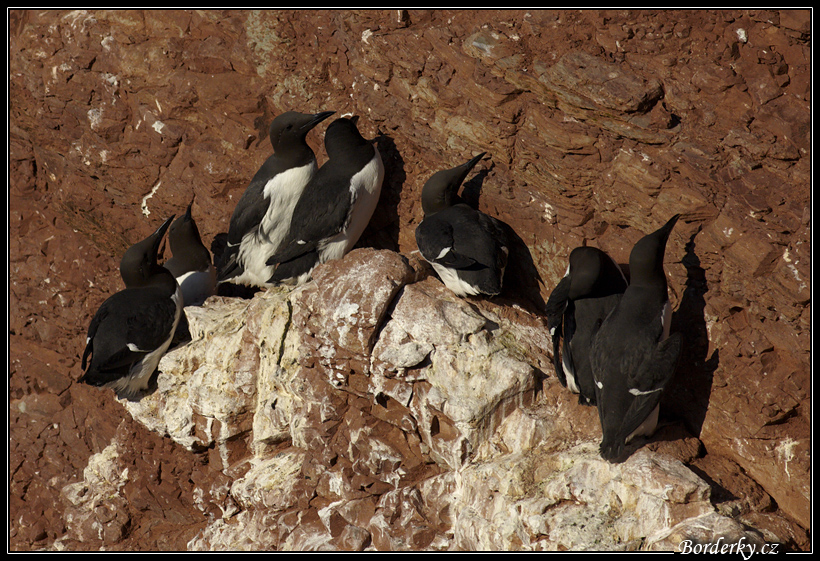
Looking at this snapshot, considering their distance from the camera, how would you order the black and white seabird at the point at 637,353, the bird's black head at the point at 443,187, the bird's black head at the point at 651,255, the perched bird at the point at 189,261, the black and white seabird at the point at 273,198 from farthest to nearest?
the perched bird at the point at 189,261 < the black and white seabird at the point at 273,198 < the bird's black head at the point at 443,187 < the bird's black head at the point at 651,255 < the black and white seabird at the point at 637,353

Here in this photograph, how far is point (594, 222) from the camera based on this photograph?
17.3 feet

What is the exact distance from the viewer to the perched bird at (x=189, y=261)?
6293 millimetres

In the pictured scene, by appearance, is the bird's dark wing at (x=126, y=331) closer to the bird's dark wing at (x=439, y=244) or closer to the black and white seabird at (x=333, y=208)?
the black and white seabird at (x=333, y=208)

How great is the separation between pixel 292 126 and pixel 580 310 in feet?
8.73

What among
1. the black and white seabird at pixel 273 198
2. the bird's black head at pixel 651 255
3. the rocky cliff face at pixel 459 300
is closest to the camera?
the rocky cliff face at pixel 459 300

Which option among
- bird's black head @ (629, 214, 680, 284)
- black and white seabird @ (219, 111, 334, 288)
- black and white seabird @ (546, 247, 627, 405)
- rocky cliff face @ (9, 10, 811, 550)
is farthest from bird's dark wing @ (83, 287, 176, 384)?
bird's black head @ (629, 214, 680, 284)

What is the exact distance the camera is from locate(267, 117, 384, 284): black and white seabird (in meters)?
5.64

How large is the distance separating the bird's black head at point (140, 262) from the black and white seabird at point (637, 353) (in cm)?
356

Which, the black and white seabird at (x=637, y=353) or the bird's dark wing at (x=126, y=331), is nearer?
the black and white seabird at (x=637, y=353)

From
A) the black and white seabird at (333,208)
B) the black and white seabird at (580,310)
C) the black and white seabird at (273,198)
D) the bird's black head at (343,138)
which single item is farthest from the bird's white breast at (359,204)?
the black and white seabird at (580,310)

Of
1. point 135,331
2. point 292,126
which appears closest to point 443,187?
point 292,126

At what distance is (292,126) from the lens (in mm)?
5754

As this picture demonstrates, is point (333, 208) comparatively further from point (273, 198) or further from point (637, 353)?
point (637, 353)

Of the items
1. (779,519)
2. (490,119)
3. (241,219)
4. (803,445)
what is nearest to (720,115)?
(490,119)
